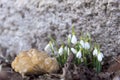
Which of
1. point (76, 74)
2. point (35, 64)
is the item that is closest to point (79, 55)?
point (76, 74)

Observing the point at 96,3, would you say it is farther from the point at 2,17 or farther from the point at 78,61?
the point at 2,17

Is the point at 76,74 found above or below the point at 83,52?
below

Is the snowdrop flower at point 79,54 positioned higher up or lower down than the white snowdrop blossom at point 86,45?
lower down

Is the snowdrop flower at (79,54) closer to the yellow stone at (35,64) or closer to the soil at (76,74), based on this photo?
the soil at (76,74)

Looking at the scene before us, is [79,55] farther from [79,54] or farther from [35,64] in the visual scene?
[35,64]

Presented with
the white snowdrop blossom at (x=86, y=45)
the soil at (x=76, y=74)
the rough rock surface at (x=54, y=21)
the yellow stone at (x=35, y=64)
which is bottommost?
the soil at (x=76, y=74)

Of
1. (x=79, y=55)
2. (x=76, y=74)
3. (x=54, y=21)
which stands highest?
(x=54, y=21)

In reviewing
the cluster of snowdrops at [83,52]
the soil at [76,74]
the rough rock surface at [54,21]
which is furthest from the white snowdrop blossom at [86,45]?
the rough rock surface at [54,21]
